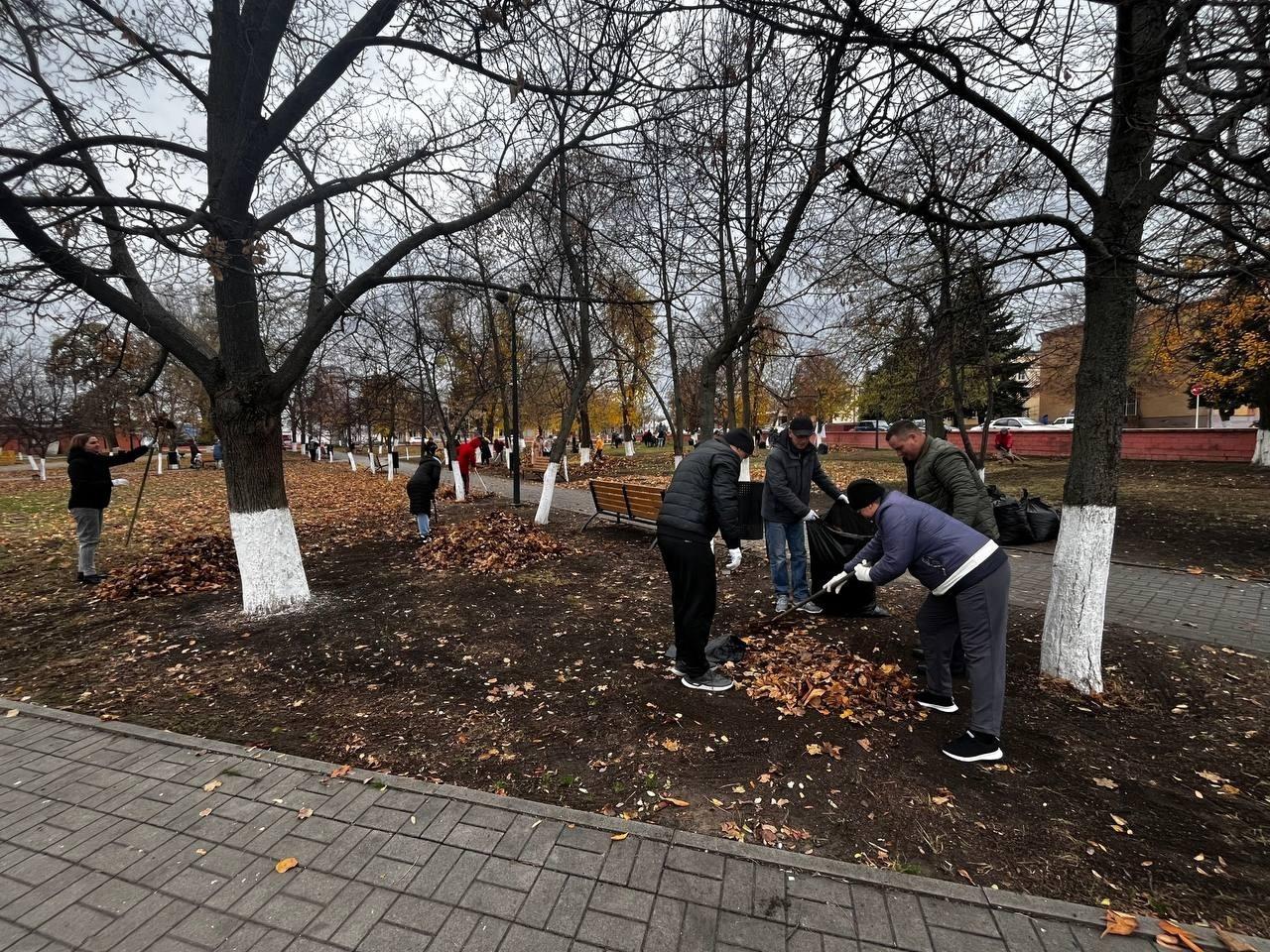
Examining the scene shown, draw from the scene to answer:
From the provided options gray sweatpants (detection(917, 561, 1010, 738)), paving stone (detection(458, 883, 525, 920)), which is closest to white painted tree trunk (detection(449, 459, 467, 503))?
paving stone (detection(458, 883, 525, 920))

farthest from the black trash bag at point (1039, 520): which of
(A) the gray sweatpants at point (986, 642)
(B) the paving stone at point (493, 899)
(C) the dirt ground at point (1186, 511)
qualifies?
(B) the paving stone at point (493, 899)

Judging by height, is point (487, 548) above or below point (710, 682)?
above

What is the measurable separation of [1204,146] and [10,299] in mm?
8242

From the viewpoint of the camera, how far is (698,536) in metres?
3.56

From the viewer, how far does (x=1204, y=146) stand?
3.00 meters

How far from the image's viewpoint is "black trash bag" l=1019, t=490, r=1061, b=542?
782cm

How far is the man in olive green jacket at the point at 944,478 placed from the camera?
350 centimetres

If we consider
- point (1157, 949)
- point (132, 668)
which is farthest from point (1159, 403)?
point (132, 668)

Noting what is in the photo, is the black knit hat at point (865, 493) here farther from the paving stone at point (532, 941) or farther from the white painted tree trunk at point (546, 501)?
the white painted tree trunk at point (546, 501)

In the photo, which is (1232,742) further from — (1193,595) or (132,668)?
(132,668)

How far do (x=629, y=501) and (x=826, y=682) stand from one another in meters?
4.98

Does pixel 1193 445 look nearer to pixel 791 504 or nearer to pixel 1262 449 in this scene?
pixel 1262 449

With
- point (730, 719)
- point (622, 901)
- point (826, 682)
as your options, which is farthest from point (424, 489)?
point (622, 901)

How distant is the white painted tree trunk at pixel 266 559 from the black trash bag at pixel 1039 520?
363 inches
